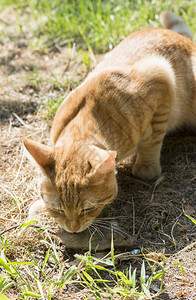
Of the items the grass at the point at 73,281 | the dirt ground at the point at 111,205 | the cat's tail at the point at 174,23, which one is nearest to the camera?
the grass at the point at 73,281

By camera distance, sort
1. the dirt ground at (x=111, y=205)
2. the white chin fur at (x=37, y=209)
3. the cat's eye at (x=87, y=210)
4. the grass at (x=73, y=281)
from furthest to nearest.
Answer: the white chin fur at (x=37, y=209), the dirt ground at (x=111, y=205), the cat's eye at (x=87, y=210), the grass at (x=73, y=281)

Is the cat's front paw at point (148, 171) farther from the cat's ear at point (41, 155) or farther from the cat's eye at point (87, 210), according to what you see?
the cat's ear at point (41, 155)

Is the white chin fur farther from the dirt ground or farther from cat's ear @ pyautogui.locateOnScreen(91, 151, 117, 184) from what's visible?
cat's ear @ pyautogui.locateOnScreen(91, 151, 117, 184)

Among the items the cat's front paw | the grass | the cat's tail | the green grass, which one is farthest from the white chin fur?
the cat's tail

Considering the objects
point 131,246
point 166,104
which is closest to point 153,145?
point 166,104

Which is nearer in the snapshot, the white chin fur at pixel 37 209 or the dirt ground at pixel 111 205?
the dirt ground at pixel 111 205

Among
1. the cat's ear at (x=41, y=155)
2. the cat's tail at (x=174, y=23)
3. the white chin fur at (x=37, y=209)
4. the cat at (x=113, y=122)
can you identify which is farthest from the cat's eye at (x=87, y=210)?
the cat's tail at (x=174, y=23)

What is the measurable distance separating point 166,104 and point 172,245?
1.28 metres

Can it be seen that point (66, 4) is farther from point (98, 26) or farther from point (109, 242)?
point (109, 242)

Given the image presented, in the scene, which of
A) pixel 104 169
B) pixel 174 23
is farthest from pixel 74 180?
pixel 174 23

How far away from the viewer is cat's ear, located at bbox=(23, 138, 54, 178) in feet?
8.66

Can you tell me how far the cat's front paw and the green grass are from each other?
2.02 meters

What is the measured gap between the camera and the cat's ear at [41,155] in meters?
2.64

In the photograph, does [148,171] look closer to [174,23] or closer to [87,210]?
[87,210]
